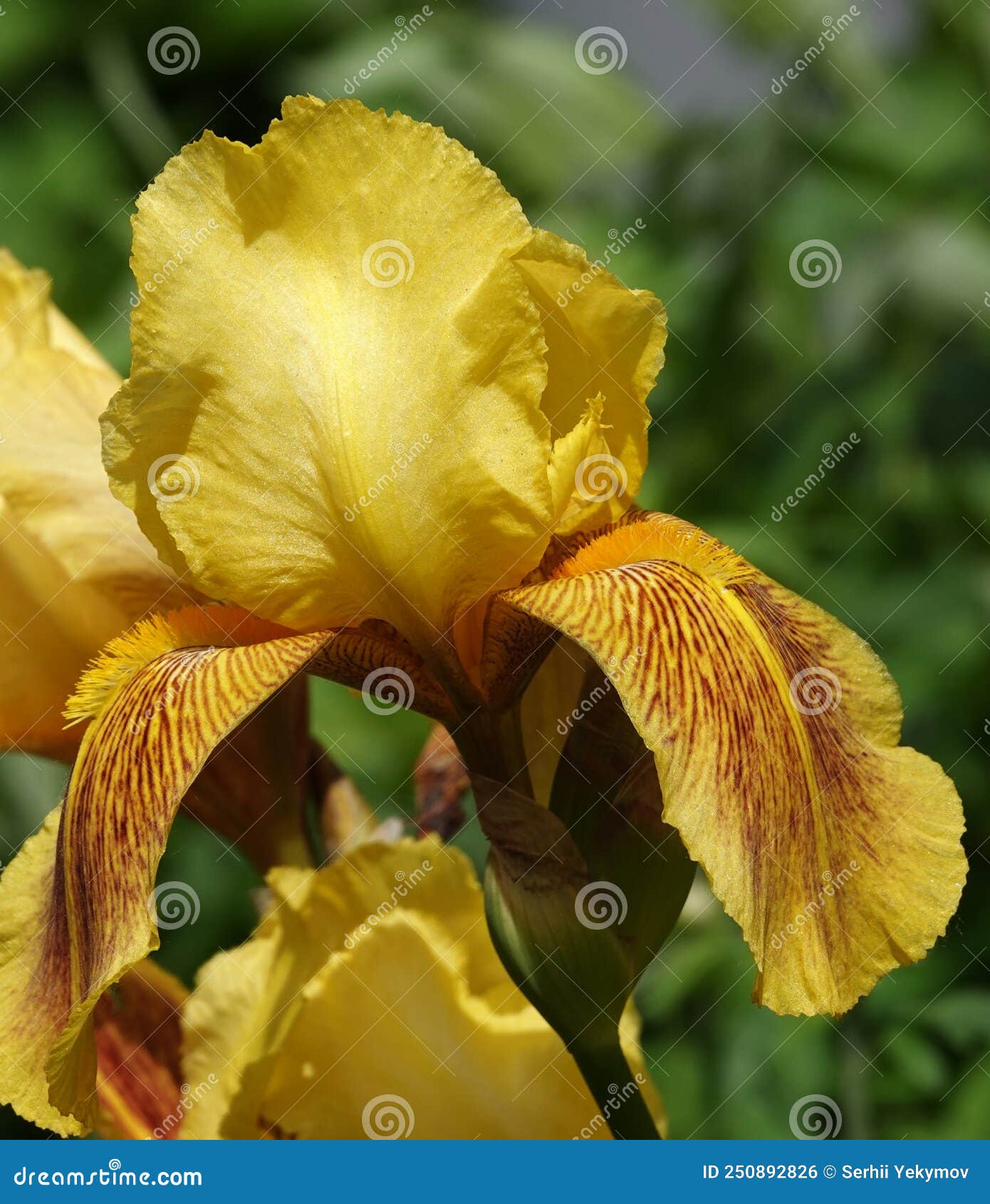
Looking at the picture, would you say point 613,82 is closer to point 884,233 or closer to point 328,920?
point 884,233

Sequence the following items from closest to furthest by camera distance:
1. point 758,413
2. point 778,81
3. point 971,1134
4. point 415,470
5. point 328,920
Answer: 1. point 415,470
2. point 328,920
3. point 971,1134
4. point 758,413
5. point 778,81

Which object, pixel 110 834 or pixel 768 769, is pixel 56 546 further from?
pixel 768 769

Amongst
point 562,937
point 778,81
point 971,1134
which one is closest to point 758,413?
point 778,81
